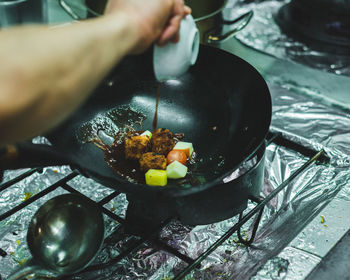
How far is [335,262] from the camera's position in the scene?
751 millimetres

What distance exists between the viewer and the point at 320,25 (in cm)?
153

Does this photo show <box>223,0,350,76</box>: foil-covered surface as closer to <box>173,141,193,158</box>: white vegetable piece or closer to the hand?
<box>173,141,193,158</box>: white vegetable piece

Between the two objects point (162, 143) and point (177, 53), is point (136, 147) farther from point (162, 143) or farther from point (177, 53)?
point (177, 53)

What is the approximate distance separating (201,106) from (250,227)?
0.34m

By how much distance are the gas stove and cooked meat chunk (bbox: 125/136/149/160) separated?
107 mm

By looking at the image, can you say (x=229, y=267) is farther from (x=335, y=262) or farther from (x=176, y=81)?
(x=176, y=81)

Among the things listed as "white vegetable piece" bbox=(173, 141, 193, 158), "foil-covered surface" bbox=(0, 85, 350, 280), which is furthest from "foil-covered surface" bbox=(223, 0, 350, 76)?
"white vegetable piece" bbox=(173, 141, 193, 158)

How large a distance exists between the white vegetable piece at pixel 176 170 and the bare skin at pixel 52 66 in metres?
0.39

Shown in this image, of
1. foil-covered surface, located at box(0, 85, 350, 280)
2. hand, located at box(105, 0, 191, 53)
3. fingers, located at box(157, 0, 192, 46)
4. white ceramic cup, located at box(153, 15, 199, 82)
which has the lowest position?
foil-covered surface, located at box(0, 85, 350, 280)

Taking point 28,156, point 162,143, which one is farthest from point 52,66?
point 162,143

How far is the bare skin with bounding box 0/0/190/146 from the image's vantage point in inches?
14.3

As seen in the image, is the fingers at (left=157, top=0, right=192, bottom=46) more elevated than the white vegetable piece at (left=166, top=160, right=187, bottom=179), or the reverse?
the fingers at (left=157, top=0, right=192, bottom=46)

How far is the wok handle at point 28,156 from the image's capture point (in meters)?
0.60

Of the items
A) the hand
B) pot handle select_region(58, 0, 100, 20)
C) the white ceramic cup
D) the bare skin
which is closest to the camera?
the bare skin
